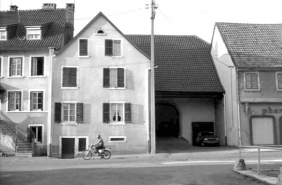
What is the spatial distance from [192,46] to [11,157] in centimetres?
2190

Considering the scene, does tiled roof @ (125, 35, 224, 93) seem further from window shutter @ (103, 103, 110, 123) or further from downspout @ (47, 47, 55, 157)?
downspout @ (47, 47, 55, 157)

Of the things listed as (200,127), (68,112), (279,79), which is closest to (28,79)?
(68,112)

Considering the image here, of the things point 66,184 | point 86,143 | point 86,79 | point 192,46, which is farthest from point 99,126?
point 66,184

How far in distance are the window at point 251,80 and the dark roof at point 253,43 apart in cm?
89

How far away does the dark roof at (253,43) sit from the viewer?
32656 millimetres

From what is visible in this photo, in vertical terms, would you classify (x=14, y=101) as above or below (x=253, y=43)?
below

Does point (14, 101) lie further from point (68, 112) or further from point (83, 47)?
point (83, 47)

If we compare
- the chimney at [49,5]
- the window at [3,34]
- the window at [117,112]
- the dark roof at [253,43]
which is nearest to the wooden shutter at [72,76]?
the window at [117,112]

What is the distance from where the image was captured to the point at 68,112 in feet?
101

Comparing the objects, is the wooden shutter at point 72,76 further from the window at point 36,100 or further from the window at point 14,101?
the window at point 14,101

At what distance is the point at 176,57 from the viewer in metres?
38.4

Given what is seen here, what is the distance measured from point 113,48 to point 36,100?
799 centimetres

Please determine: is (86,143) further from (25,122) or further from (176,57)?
(176,57)

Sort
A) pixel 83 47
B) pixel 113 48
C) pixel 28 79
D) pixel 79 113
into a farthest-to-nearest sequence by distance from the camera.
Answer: pixel 28 79 → pixel 113 48 → pixel 83 47 → pixel 79 113
